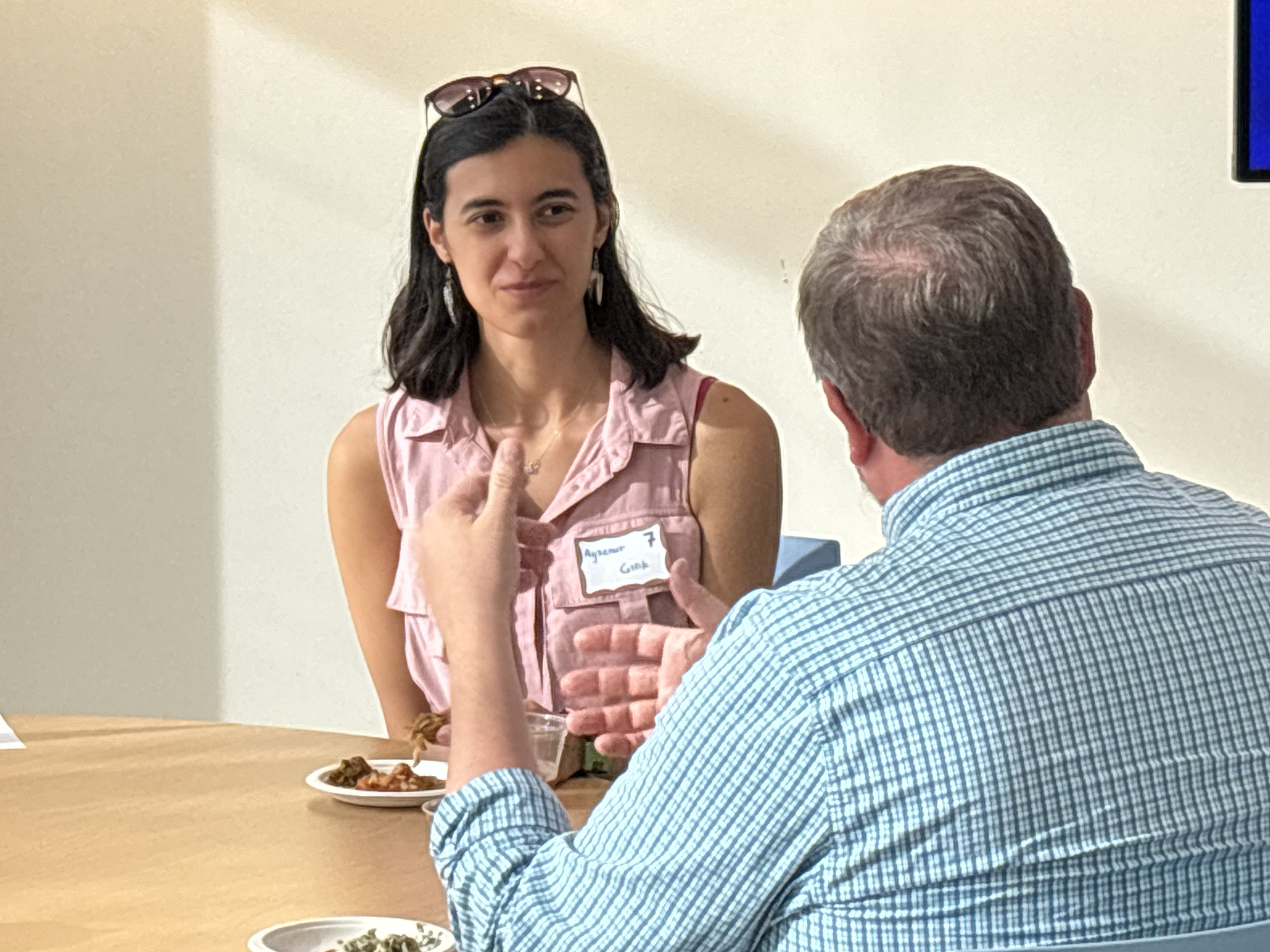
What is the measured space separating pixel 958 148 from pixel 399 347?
166cm

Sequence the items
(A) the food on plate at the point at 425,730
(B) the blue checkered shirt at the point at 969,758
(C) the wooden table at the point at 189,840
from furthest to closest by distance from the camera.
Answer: (A) the food on plate at the point at 425,730
(C) the wooden table at the point at 189,840
(B) the blue checkered shirt at the point at 969,758

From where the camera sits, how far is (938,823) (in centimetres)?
97

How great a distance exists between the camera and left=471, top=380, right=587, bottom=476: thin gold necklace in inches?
99.7

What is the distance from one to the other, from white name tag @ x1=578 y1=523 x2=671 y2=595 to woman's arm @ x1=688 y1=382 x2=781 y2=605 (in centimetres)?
9

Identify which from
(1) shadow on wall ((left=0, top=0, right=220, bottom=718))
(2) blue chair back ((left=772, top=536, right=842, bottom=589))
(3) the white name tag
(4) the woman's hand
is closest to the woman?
(3) the white name tag

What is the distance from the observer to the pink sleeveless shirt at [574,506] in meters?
2.46

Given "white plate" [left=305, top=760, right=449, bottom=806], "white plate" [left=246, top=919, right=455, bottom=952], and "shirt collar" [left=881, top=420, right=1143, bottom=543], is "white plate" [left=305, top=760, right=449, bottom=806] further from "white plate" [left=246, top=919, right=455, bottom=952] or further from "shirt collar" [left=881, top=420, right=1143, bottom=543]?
"shirt collar" [left=881, top=420, right=1143, bottom=543]

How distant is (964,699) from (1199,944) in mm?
199

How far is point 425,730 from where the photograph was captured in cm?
196

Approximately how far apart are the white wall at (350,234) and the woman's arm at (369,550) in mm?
1505

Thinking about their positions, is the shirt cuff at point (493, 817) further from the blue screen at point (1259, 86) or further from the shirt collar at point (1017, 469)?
the blue screen at point (1259, 86)

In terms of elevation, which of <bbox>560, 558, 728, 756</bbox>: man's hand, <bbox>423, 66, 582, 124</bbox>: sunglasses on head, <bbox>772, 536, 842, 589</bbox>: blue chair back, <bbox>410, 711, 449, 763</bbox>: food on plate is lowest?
<bbox>410, 711, 449, 763</bbox>: food on plate

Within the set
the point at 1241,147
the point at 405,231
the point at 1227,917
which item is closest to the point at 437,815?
the point at 1227,917

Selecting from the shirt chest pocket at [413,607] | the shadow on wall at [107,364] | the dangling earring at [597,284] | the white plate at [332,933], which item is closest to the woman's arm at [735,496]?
the dangling earring at [597,284]
